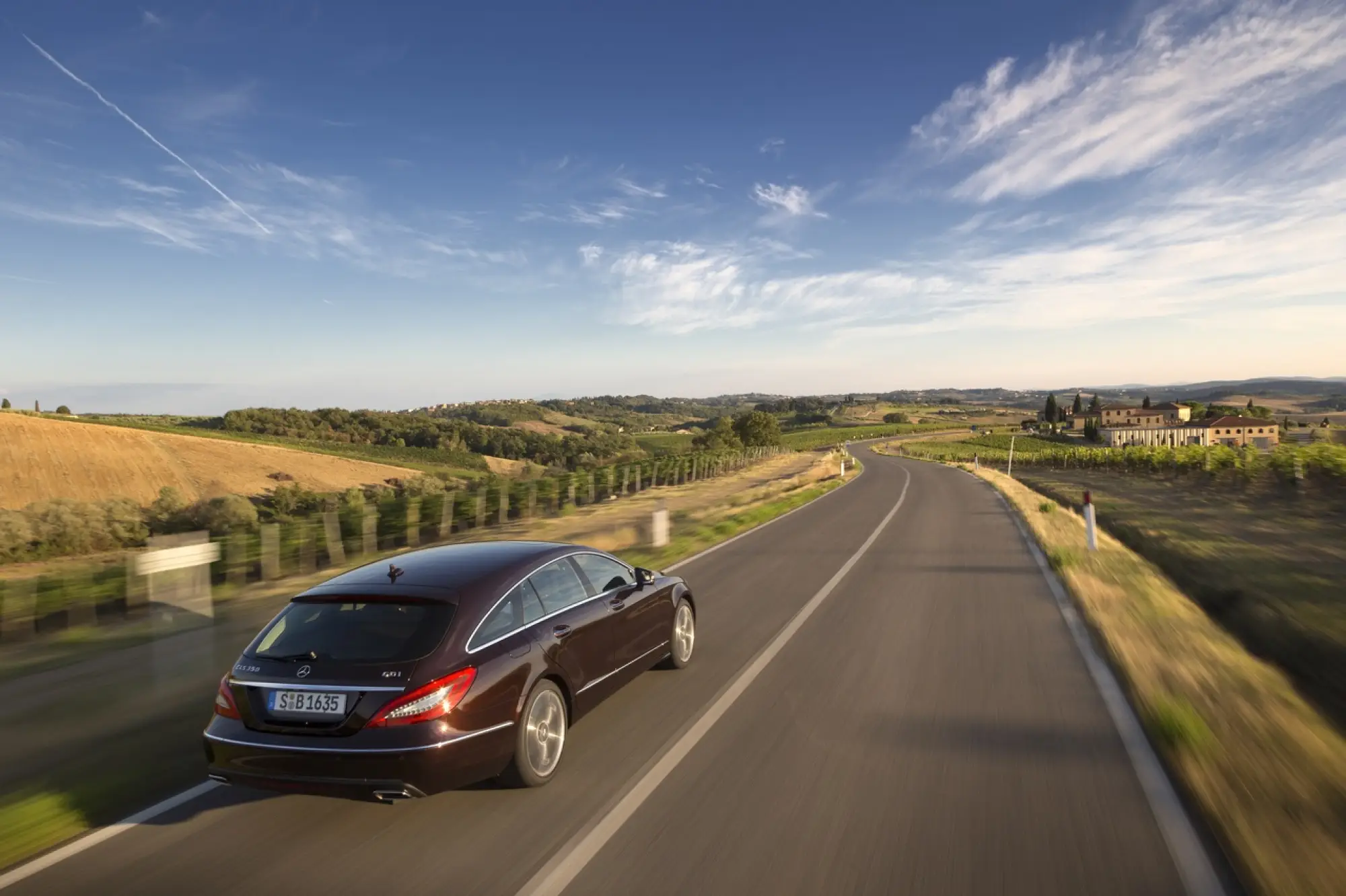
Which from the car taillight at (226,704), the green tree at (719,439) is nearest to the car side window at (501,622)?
the car taillight at (226,704)

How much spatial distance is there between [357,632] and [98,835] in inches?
67.7

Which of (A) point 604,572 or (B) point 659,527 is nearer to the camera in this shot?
(A) point 604,572

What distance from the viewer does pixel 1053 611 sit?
9773mm

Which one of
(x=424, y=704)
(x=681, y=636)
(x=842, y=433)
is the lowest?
(x=842, y=433)

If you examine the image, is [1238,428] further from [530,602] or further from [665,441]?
[530,602]

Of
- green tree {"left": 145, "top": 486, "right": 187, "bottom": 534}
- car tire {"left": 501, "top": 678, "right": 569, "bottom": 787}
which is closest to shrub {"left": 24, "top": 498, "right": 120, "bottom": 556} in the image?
green tree {"left": 145, "top": 486, "right": 187, "bottom": 534}

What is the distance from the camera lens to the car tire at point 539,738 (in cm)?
477

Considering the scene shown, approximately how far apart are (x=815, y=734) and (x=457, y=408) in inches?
5252

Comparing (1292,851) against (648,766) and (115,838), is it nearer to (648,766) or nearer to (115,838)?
(648,766)

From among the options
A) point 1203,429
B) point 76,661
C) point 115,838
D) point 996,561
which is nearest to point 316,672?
point 115,838

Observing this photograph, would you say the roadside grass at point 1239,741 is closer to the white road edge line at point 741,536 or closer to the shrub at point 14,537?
the white road edge line at point 741,536

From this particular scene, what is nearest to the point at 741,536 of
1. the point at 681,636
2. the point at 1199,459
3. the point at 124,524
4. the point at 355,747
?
the point at 681,636

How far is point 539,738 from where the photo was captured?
16.4 ft

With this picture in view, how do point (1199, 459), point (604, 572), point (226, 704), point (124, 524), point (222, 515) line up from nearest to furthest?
point (226, 704) < point (604, 572) < point (124, 524) < point (222, 515) < point (1199, 459)
